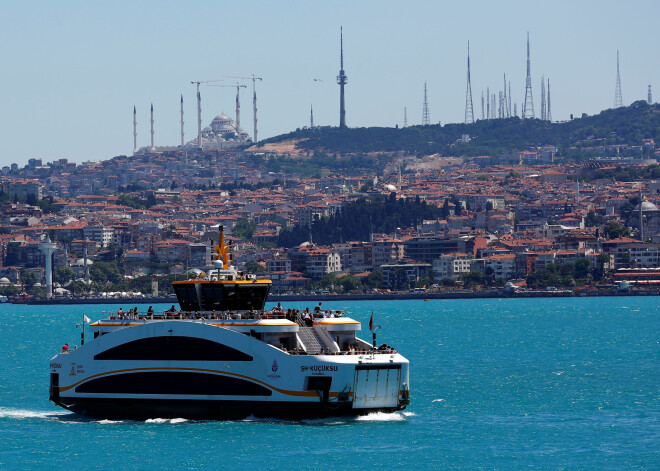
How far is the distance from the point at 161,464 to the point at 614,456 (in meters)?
8.91

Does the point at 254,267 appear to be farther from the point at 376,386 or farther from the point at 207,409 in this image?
the point at 376,386

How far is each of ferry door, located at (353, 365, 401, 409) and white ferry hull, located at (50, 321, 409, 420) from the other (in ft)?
0.07

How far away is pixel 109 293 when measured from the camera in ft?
614

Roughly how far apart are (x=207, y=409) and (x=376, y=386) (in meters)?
3.61

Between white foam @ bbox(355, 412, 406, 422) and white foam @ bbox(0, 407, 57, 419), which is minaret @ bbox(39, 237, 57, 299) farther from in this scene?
white foam @ bbox(355, 412, 406, 422)

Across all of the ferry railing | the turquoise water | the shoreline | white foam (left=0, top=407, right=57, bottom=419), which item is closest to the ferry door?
the turquoise water

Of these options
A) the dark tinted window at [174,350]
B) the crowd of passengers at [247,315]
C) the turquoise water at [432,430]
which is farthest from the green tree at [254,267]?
the dark tinted window at [174,350]

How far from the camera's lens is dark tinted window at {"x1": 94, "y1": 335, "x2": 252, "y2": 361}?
1447 inches

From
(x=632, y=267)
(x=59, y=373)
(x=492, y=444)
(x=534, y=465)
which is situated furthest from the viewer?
(x=632, y=267)

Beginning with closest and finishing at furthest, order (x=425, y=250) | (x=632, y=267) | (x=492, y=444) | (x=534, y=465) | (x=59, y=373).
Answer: (x=534, y=465) < (x=492, y=444) < (x=59, y=373) < (x=632, y=267) < (x=425, y=250)

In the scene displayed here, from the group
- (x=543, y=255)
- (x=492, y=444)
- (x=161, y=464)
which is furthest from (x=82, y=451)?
(x=543, y=255)

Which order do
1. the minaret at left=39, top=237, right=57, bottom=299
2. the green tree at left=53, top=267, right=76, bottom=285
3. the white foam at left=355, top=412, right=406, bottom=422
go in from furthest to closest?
1. the green tree at left=53, top=267, right=76, bottom=285
2. the minaret at left=39, top=237, right=57, bottom=299
3. the white foam at left=355, top=412, right=406, bottom=422

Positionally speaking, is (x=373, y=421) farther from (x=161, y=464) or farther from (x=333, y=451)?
(x=161, y=464)

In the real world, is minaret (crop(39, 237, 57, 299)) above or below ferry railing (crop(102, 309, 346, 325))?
above
